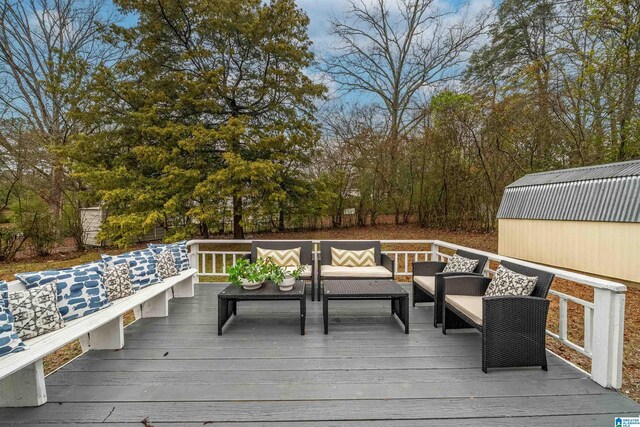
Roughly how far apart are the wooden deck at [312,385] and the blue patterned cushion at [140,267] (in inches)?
21.5

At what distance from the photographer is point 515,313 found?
2.33 meters

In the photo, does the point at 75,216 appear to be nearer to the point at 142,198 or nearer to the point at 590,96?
the point at 142,198

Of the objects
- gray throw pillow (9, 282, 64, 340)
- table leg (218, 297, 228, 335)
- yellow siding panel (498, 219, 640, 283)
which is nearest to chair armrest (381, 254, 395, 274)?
table leg (218, 297, 228, 335)

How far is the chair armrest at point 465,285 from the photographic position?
10.0 feet

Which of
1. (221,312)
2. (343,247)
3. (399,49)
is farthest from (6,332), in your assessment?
(399,49)

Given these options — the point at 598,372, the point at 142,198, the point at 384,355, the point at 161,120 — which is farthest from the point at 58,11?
the point at 598,372

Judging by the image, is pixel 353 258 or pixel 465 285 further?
pixel 353 258

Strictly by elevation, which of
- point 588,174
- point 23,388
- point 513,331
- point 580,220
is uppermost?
point 588,174

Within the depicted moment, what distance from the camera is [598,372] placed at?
7.14 ft

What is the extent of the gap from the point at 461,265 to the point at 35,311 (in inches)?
152

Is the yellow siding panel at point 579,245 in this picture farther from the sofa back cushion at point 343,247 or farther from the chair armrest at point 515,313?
the chair armrest at point 515,313

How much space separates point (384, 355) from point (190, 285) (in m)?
3.03

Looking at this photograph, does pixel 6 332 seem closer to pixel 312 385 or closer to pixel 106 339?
pixel 106 339

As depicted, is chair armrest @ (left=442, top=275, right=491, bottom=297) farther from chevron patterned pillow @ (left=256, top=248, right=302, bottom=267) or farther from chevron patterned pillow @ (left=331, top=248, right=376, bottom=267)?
chevron patterned pillow @ (left=256, top=248, right=302, bottom=267)
